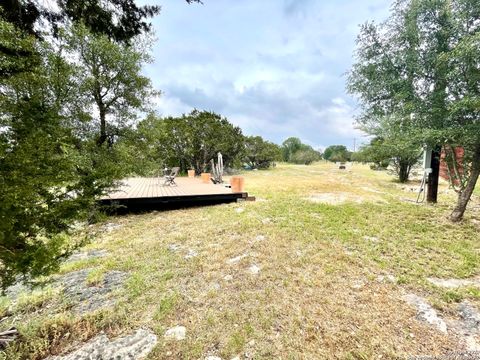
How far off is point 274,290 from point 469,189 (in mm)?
5427

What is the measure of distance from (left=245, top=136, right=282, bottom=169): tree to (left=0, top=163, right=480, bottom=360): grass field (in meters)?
21.0

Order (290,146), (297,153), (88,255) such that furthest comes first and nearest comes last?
(290,146)
(297,153)
(88,255)

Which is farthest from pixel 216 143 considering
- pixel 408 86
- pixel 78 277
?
pixel 78 277

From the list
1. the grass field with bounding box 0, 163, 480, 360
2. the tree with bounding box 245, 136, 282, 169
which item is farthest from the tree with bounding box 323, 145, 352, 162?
the grass field with bounding box 0, 163, 480, 360

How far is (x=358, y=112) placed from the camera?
21.1ft

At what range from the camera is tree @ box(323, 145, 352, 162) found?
5577 cm

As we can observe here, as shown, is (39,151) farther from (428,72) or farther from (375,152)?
(375,152)

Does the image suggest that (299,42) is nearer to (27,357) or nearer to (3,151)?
(3,151)

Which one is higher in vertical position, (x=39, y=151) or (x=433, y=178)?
(x=39, y=151)

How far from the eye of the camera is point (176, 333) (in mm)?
2131

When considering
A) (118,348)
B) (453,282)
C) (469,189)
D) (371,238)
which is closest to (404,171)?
(469,189)

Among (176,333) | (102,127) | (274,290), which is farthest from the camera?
(102,127)

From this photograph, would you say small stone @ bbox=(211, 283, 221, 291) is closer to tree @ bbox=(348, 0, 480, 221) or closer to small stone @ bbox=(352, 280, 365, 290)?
small stone @ bbox=(352, 280, 365, 290)

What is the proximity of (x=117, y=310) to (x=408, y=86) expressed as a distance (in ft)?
22.3
